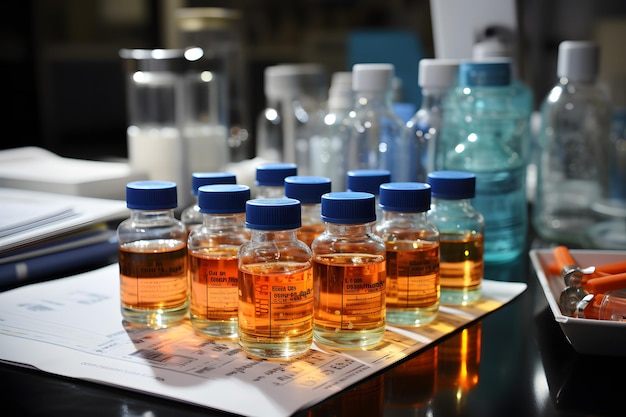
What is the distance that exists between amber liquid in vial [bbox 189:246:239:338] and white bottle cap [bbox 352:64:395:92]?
0.43m

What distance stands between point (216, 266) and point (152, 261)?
9cm

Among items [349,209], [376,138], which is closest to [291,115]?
[376,138]

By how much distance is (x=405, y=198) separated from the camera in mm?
908

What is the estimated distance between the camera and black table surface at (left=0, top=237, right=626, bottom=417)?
0.72m

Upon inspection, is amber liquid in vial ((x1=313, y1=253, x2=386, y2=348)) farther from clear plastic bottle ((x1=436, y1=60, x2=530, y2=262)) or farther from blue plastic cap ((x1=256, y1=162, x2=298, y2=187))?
clear plastic bottle ((x1=436, y1=60, x2=530, y2=262))

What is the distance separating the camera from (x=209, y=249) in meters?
0.92

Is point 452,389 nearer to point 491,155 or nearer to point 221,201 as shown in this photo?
point 221,201

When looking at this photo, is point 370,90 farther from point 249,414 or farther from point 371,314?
point 249,414

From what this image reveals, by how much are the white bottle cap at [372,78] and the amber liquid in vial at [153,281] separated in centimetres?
43

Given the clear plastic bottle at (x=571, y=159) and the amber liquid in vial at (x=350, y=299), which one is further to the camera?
the clear plastic bottle at (x=571, y=159)

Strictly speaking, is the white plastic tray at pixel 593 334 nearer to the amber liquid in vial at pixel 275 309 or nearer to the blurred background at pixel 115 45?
the amber liquid in vial at pixel 275 309

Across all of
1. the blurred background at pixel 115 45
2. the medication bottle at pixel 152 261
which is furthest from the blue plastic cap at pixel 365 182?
the blurred background at pixel 115 45

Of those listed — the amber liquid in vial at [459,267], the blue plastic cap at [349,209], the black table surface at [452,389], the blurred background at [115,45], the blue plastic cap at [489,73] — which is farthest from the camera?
the blurred background at [115,45]

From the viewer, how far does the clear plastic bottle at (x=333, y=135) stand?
1479 mm
